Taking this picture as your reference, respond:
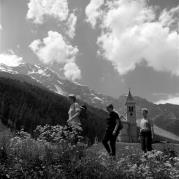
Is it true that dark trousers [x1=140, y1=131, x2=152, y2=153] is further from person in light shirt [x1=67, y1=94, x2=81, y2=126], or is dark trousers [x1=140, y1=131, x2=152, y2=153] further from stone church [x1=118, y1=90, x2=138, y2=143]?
stone church [x1=118, y1=90, x2=138, y2=143]

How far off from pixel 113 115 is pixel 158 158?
364 cm

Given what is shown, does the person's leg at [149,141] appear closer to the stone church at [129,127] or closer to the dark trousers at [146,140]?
the dark trousers at [146,140]

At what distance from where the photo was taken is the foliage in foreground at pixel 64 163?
17.5 feet

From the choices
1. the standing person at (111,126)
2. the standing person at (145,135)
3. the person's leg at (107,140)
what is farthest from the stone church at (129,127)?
the person's leg at (107,140)

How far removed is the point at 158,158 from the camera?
21.1 ft

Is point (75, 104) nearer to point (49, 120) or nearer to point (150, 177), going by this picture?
point (150, 177)

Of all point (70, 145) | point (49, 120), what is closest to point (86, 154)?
point (70, 145)

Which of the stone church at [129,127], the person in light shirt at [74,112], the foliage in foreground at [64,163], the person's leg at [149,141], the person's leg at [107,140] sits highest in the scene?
the stone church at [129,127]

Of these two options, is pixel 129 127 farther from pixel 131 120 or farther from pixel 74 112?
pixel 74 112

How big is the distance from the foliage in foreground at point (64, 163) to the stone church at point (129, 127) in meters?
88.1

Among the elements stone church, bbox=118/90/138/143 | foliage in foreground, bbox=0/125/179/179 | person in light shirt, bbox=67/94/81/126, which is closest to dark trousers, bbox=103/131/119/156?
person in light shirt, bbox=67/94/81/126

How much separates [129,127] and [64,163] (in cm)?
10687

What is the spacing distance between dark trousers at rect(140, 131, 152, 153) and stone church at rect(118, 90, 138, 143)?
83.0 m

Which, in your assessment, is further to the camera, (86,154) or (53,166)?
(86,154)
